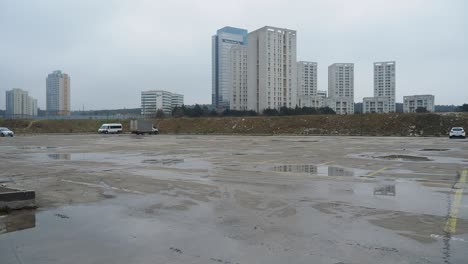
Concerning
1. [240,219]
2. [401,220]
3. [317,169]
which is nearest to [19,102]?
[317,169]

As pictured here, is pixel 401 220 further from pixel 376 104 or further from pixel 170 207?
pixel 376 104

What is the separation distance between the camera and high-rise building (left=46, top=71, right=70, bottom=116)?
162375 millimetres

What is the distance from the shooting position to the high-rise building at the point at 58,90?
6393 inches

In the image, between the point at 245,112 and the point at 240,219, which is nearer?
the point at 240,219

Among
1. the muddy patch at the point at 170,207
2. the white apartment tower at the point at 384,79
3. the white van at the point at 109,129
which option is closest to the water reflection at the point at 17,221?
the muddy patch at the point at 170,207

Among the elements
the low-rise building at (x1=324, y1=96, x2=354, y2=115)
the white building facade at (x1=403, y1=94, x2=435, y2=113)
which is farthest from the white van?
the white building facade at (x1=403, y1=94, x2=435, y2=113)

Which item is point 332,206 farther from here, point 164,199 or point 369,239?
point 164,199

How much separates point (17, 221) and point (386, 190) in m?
9.02

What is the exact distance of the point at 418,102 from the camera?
387 ft

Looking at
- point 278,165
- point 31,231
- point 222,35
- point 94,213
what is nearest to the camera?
point 31,231

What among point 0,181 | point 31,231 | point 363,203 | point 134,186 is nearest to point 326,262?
point 363,203

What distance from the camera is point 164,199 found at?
978 cm

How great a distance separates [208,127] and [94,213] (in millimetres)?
75978

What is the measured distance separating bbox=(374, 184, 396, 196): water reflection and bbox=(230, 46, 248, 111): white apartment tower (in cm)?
12910
